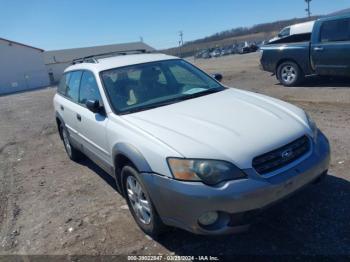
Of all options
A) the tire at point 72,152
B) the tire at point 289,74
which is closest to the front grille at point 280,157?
the tire at point 72,152

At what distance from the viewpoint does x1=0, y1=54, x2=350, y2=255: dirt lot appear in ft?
11.1

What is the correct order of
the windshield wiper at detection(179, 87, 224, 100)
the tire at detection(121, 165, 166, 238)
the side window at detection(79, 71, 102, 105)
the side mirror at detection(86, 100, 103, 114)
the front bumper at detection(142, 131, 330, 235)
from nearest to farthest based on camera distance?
the front bumper at detection(142, 131, 330, 235) < the tire at detection(121, 165, 166, 238) < the side mirror at detection(86, 100, 103, 114) < the windshield wiper at detection(179, 87, 224, 100) < the side window at detection(79, 71, 102, 105)

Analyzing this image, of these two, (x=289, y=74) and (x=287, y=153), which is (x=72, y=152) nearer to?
(x=287, y=153)

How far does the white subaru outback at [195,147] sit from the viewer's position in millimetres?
2922

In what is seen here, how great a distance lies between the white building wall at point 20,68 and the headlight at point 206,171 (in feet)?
155

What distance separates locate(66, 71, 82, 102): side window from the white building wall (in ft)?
143

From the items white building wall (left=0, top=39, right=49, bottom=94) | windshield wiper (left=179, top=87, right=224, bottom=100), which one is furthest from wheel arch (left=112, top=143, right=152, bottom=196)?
white building wall (left=0, top=39, right=49, bottom=94)

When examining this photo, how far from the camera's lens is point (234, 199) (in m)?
2.86

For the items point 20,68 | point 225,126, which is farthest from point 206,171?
point 20,68

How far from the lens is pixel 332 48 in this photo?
962 cm

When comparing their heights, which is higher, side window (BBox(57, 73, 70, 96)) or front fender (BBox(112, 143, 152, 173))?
side window (BBox(57, 73, 70, 96))

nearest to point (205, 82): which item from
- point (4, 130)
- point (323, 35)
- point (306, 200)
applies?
point (306, 200)

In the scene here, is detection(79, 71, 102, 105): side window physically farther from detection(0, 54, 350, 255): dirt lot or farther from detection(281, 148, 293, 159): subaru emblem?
detection(281, 148, 293, 159): subaru emblem

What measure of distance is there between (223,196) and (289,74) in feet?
29.6
